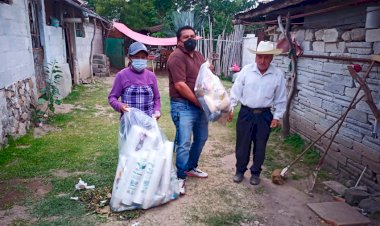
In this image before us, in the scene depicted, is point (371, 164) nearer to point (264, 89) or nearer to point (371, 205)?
point (371, 205)

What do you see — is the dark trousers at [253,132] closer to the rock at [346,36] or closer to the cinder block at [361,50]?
the cinder block at [361,50]

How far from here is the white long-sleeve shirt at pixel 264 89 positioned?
3324mm

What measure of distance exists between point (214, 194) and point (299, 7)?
3234mm

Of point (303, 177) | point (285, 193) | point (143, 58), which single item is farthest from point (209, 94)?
point (303, 177)

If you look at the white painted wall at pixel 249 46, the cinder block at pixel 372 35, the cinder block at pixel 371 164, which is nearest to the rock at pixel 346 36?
the cinder block at pixel 372 35

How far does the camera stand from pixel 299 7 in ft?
15.7

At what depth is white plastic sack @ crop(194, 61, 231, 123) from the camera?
10.3 feet

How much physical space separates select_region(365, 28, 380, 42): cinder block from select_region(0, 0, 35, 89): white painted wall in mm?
4843

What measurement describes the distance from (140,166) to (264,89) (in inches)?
61.0

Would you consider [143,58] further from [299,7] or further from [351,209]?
[299,7]

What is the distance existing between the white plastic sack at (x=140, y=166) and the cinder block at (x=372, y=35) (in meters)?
2.58

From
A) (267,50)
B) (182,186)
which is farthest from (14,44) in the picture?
(267,50)

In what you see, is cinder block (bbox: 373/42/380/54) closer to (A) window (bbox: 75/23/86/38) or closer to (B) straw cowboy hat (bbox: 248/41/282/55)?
(B) straw cowboy hat (bbox: 248/41/282/55)

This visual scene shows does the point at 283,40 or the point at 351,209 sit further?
the point at 283,40
